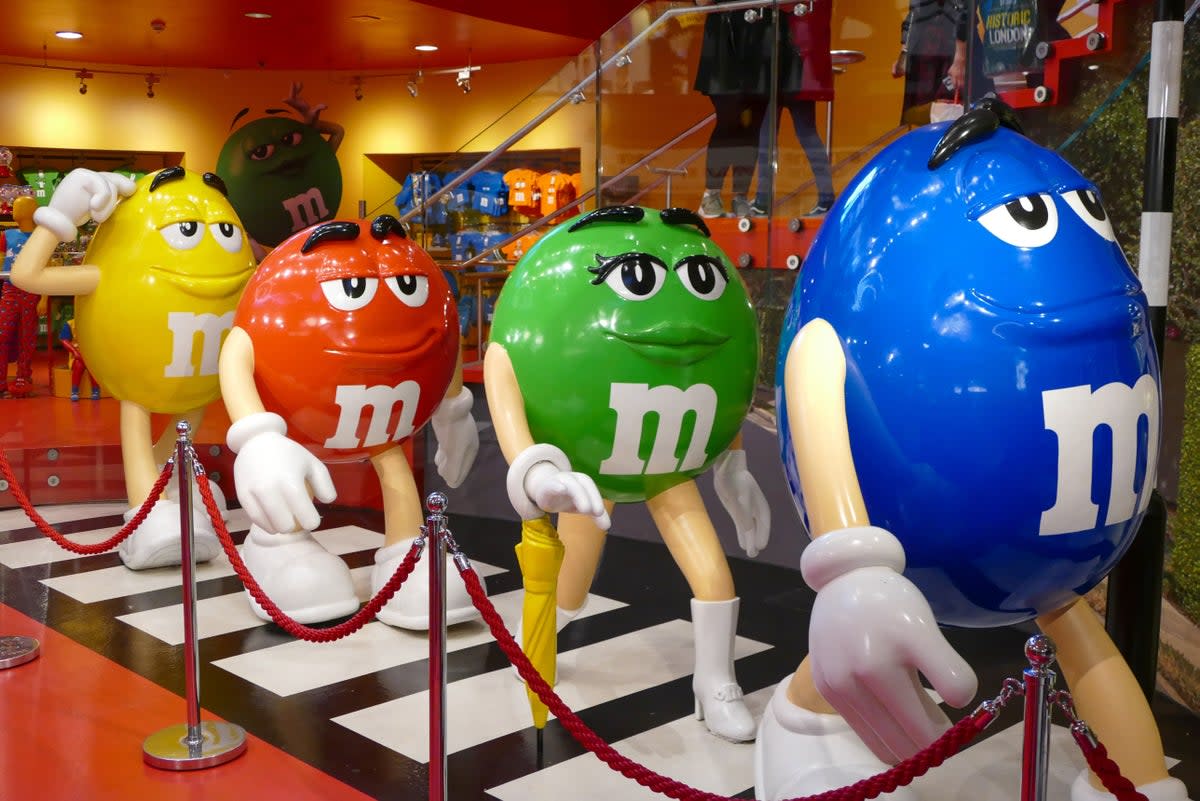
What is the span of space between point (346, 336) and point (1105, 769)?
2.61 meters

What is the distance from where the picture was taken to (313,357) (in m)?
3.69

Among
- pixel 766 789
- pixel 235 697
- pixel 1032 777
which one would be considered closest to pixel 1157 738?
pixel 766 789

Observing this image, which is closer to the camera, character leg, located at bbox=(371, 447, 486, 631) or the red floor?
the red floor

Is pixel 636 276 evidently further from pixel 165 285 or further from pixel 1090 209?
pixel 165 285

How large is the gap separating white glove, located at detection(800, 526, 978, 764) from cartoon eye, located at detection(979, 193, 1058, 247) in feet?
1.83

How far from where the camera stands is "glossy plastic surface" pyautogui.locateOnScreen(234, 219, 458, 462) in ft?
12.1

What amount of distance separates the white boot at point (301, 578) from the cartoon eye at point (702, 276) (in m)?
1.78

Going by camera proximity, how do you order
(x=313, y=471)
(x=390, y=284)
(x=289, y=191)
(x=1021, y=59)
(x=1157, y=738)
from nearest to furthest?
(x=1157, y=738) → (x=313, y=471) → (x=390, y=284) → (x=1021, y=59) → (x=289, y=191)

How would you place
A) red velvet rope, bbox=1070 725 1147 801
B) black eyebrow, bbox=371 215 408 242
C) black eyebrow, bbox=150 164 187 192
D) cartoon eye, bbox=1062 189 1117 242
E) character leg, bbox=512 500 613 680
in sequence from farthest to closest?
black eyebrow, bbox=150 164 187 192 → black eyebrow, bbox=371 215 408 242 → character leg, bbox=512 500 613 680 → cartoon eye, bbox=1062 189 1117 242 → red velvet rope, bbox=1070 725 1147 801

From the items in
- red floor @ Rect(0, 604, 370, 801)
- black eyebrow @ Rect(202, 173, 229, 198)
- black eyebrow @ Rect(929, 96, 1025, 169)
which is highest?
→ black eyebrow @ Rect(202, 173, 229, 198)

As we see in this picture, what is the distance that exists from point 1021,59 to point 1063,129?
294mm

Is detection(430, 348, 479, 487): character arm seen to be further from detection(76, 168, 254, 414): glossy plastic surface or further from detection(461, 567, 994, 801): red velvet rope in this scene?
detection(461, 567, 994, 801): red velvet rope

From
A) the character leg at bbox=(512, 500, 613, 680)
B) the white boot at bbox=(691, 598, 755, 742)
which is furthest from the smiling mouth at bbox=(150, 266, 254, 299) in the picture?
the white boot at bbox=(691, 598, 755, 742)

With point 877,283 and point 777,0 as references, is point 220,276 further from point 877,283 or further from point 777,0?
point 877,283
